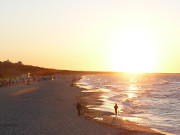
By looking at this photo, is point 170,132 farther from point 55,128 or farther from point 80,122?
point 55,128

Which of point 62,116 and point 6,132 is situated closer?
point 6,132

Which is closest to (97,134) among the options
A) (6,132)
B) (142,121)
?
(6,132)

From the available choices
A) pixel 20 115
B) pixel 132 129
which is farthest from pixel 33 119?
pixel 132 129

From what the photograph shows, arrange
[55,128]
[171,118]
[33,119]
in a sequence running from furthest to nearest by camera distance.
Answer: [171,118] < [33,119] < [55,128]

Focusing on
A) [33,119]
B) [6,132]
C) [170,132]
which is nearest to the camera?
[6,132]

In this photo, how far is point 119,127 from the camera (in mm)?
23328

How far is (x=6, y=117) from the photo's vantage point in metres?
25.4

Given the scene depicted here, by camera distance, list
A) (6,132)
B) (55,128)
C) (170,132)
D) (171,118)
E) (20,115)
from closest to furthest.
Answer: (6,132)
(55,128)
(170,132)
(20,115)
(171,118)

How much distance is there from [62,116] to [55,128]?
5641 mm

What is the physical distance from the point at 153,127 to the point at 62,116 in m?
9.62

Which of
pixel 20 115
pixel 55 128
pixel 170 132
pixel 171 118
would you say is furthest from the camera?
pixel 171 118

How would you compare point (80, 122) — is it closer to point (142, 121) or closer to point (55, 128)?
point (55, 128)

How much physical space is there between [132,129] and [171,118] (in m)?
9.50

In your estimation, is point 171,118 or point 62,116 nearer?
point 62,116
